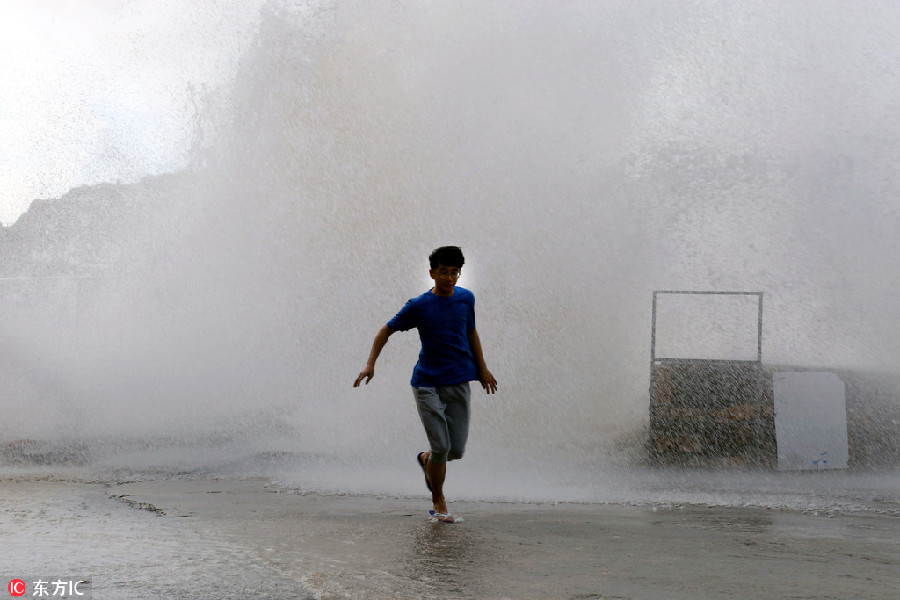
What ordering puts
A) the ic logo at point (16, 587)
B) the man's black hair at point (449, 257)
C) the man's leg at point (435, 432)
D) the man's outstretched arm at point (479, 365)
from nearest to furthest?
the ic logo at point (16, 587) → the man's black hair at point (449, 257) → the man's leg at point (435, 432) → the man's outstretched arm at point (479, 365)

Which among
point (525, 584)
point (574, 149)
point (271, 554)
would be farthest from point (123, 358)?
point (525, 584)

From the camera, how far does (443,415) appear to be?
554 cm

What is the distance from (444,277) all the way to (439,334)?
0.32m

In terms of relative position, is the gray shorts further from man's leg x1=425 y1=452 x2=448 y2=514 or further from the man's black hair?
the man's black hair

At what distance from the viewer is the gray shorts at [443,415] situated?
5508 mm

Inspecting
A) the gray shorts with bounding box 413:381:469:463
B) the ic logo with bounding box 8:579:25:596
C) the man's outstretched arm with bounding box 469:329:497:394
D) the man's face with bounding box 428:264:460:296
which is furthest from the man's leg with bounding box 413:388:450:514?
the ic logo with bounding box 8:579:25:596

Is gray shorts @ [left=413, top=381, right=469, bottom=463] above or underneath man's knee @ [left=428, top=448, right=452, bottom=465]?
above

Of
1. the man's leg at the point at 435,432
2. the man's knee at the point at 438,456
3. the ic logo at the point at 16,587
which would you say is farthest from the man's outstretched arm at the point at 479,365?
the ic logo at the point at 16,587

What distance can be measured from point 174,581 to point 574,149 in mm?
11299

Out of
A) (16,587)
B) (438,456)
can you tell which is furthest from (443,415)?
(16,587)

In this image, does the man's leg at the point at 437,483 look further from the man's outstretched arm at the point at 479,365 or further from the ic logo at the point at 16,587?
the ic logo at the point at 16,587

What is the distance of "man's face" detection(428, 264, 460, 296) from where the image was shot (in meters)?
5.43

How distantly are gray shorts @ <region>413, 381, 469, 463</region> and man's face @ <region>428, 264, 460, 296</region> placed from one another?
531mm

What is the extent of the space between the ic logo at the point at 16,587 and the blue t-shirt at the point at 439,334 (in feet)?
7.99
